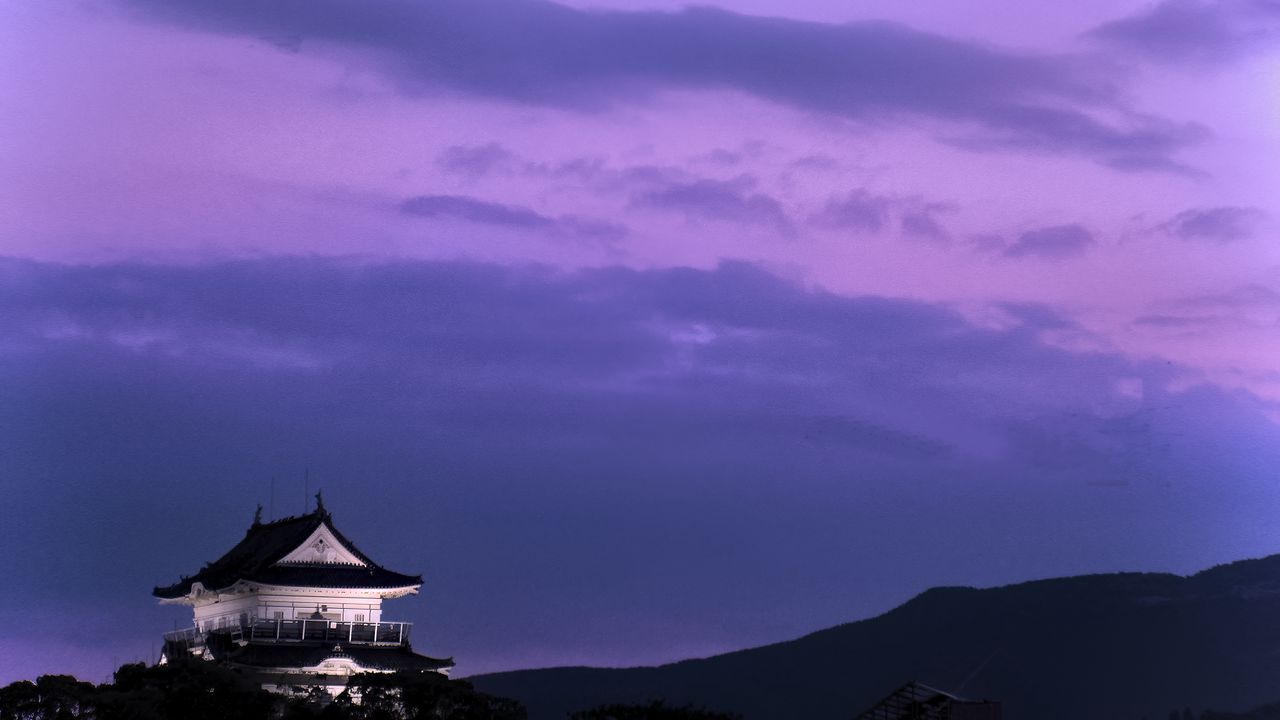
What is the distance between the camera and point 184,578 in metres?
94.1

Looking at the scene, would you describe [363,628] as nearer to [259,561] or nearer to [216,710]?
[259,561]

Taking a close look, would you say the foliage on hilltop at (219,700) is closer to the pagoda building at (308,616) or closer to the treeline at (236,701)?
the treeline at (236,701)

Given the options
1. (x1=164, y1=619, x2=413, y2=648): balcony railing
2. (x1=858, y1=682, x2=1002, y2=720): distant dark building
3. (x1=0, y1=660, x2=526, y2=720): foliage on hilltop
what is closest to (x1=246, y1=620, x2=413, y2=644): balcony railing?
(x1=164, y1=619, x2=413, y2=648): balcony railing

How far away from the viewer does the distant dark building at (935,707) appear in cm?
4344

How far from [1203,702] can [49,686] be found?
158 m

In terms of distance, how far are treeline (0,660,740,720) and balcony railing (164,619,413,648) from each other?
8783mm

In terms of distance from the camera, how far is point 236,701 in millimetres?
68250

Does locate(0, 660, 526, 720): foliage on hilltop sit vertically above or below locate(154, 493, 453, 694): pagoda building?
below

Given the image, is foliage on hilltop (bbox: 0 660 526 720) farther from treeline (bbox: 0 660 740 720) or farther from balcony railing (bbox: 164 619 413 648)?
balcony railing (bbox: 164 619 413 648)

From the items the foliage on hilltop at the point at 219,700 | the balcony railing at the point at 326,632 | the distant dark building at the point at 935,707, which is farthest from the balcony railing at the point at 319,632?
the distant dark building at the point at 935,707

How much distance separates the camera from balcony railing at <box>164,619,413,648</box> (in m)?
82.5

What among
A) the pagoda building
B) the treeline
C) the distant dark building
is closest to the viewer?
the distant dark building

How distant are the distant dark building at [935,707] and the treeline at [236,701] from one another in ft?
60.3

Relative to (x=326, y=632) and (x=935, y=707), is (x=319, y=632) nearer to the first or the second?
(x=326, y=632)
